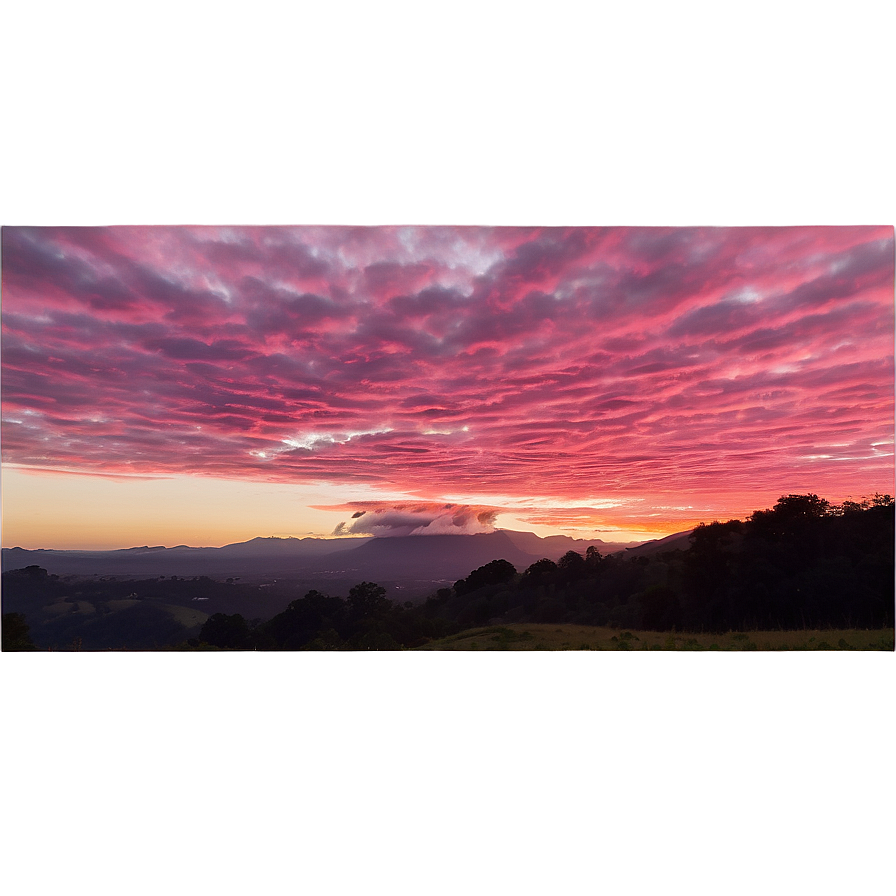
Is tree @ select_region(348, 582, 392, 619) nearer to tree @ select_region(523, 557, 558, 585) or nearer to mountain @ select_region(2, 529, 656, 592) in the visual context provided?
mountain @ select_region(2, 529, 656, 592)

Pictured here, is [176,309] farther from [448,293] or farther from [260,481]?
[448,293]

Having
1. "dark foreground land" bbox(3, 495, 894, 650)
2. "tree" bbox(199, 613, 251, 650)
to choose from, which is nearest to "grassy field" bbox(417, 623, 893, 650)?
"dark foreground land" bbox(3, 495, 894, 650)

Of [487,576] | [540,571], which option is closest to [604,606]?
[540,571]

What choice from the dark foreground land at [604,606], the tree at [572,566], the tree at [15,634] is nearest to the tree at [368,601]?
the dark foreground land at [604,606]

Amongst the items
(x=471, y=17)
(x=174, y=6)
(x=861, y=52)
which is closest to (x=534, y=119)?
(x=471, y=17)

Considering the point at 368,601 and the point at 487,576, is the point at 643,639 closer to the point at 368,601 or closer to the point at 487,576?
the point at 487,576

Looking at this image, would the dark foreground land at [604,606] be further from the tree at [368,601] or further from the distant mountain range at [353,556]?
the distant mountain range at [353,556]

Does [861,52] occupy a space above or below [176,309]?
above
